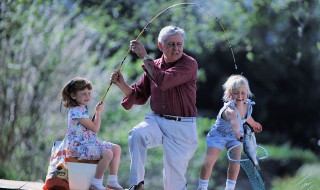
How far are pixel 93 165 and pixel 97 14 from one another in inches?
244

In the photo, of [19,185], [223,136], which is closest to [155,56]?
[19,185]

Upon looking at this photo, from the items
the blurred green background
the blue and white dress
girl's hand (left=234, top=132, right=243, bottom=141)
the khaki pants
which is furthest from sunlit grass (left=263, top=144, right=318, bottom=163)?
girl's hand (left=234, top=132, right=243, bottom=141)

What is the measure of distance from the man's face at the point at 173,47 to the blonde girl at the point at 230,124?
42 cm

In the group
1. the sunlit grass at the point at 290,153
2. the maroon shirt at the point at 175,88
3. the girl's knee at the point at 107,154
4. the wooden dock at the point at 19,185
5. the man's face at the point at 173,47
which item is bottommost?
the sunlit grass at the point at 290,153

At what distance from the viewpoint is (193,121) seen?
605 cm

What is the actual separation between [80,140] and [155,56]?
7.00m

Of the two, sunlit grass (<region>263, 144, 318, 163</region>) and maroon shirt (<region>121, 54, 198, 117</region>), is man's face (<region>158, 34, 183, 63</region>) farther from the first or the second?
sunlit grass (<region>263, 144, 318, 163</region>)

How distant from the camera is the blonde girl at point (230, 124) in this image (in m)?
5.91

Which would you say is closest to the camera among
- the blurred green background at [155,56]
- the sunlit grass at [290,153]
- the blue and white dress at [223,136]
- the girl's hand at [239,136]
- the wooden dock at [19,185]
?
the girl's hand at [239,136]

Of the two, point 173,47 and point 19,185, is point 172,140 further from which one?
point 19,185

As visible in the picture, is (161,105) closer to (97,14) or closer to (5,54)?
(5,54)

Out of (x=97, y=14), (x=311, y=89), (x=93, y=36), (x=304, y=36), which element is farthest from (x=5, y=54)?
(x=311, y=89)

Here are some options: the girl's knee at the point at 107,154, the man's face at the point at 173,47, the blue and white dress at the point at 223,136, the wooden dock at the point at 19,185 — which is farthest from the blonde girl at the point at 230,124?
the wooden dock at the point at 19,185

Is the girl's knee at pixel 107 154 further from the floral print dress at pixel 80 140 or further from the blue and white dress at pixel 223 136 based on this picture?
the blue and white dress at pixel 223 136
